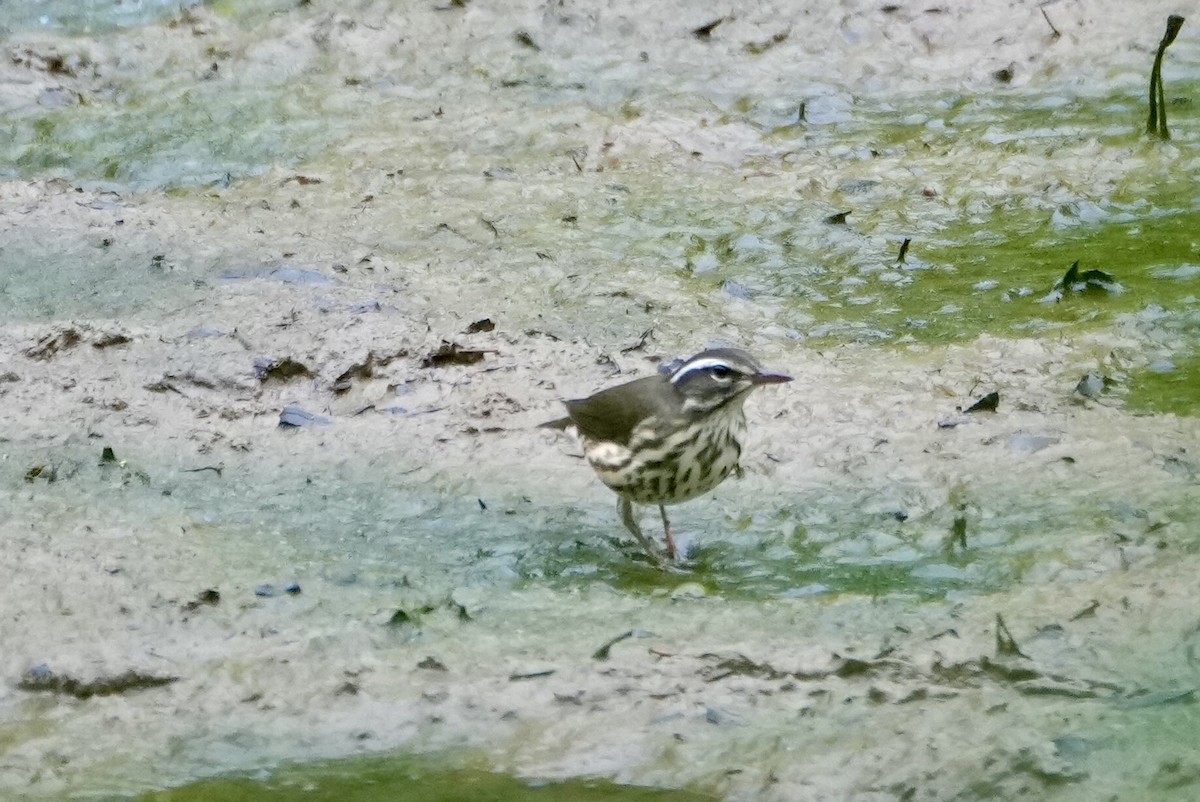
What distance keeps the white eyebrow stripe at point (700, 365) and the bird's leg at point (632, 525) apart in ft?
1.42

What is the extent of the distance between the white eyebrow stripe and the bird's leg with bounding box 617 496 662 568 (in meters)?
0.43

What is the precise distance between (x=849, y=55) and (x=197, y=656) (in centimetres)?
591

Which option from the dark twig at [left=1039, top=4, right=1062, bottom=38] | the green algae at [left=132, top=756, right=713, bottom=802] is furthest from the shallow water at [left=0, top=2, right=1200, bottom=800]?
the dark twig at [left=1039, top=4, right=1062, bottom=38]

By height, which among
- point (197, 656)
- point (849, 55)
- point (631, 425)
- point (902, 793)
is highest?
point (849, 55)

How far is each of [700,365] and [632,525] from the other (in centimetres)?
57

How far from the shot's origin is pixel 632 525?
518cm

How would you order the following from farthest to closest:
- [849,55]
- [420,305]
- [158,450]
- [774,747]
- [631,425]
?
[849,55]
[420,305]
[158,450]
[631,425]
[774,747]

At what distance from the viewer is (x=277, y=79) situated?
9.55 m

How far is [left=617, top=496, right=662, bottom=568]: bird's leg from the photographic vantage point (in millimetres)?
4988

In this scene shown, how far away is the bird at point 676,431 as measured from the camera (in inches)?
194

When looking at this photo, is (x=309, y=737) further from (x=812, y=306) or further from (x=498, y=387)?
(x=812, y=306)

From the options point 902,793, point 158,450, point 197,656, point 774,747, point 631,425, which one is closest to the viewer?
point 902,793

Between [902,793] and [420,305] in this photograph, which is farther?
[420,305]

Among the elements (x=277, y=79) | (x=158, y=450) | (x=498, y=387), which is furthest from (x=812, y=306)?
(x=277, y=79)
